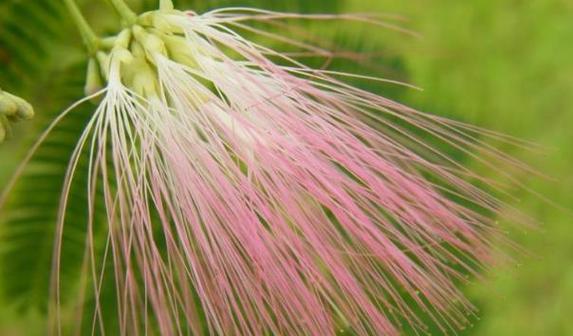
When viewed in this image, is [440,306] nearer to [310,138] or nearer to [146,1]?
[310,138]

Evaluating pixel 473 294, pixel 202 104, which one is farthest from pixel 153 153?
pixel 473 294

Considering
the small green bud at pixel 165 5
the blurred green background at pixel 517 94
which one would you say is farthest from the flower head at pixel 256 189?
the blurred green background at pixel 517 94

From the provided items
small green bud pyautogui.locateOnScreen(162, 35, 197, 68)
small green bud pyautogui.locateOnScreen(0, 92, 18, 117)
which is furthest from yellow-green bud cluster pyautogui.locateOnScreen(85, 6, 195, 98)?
small green bud pyautogui.locateOnScreen(0, 92, 18, 117)

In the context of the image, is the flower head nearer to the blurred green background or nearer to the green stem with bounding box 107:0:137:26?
the green stem with bounding box 107:0:137:26

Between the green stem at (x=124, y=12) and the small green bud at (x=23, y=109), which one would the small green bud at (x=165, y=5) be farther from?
the small green bud at (x=23, y=109)

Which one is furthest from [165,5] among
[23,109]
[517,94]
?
[517,94]

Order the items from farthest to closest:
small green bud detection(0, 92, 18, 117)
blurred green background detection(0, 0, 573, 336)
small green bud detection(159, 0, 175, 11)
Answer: blurred green background detection(0, 0, 573, 336) → small green bud detection(159, 0, 175, 11) → small green bud detection(0, 92, 18, 117)
